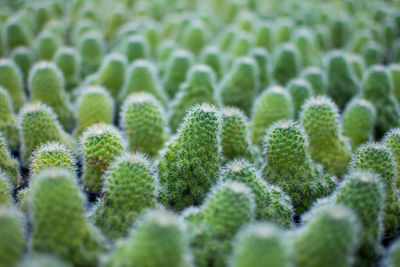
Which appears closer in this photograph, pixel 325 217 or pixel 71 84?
pixel 325 217

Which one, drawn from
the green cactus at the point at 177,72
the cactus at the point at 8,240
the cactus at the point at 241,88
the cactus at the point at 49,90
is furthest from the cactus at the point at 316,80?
the cactus at the point at 8,240

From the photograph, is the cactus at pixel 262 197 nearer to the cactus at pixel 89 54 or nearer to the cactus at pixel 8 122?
the cactus at pixel 8 122

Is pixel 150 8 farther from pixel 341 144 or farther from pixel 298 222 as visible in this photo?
pixel 298 222

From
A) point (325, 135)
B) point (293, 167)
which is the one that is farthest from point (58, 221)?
point (325, 135)

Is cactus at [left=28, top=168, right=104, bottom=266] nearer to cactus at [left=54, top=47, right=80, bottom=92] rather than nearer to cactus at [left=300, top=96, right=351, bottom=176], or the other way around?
cactus at [left=300, top=96, right=351, bottom=176]

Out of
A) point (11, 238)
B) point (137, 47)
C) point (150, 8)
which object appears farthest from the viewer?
point (150, 8)

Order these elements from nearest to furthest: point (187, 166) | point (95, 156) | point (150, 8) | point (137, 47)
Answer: point (187, 166), point (95, 156), point (137, 47), point (150, 8)

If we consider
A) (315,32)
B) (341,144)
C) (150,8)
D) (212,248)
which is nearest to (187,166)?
(212,248)
